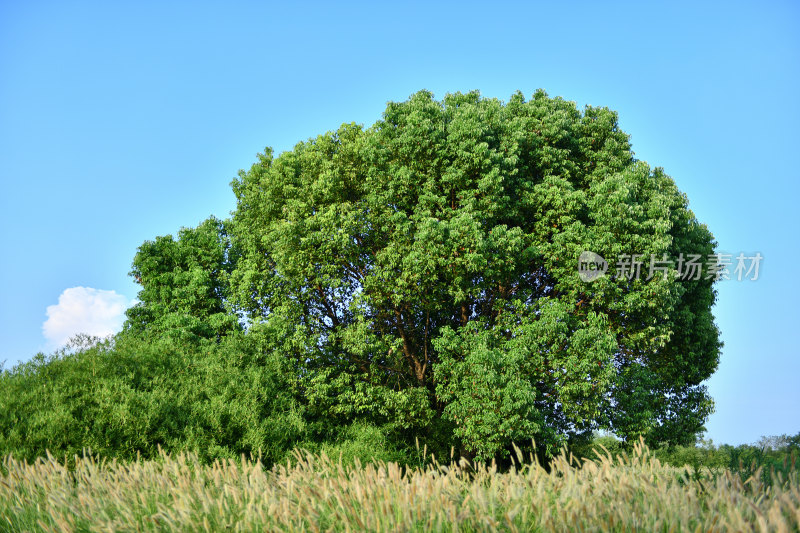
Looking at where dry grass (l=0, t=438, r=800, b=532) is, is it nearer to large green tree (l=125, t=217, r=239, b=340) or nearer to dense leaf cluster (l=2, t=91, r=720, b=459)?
dense leaf cluster (l=2, t=91, r=720, b=459)

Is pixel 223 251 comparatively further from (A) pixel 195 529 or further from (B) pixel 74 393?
(A) pixel 195 529

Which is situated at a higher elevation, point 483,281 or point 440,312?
point 483,281

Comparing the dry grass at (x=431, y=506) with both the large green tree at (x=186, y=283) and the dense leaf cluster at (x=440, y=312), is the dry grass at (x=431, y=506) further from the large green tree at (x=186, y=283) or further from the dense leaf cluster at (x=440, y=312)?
the large green tree at (x=186, y=283)

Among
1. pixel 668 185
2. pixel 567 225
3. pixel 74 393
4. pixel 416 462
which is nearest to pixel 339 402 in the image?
pixel 416 462

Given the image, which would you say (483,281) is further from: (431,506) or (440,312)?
(431,506)

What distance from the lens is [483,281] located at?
1892 centimetres

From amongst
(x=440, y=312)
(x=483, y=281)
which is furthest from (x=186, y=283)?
A: (x=483, y=281)

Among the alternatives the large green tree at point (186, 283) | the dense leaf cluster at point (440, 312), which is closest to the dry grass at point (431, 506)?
the dense leaf cluster at point (440, 312)

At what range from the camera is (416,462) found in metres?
20.6

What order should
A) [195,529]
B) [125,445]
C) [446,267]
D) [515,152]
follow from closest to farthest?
1. [195,529]
2. [125,445]
3. [446,267]
4. [515,152]

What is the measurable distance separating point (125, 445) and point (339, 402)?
6758mm

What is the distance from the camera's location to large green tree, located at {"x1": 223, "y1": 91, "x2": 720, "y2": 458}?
17250 mm

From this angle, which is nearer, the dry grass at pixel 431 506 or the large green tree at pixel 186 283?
the dry grass at pixel 431 506

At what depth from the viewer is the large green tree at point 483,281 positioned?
17250mm
